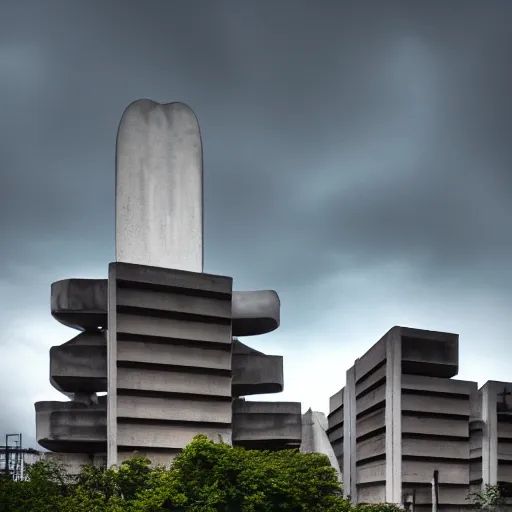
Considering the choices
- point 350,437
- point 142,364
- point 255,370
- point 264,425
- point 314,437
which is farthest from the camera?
point 314,437

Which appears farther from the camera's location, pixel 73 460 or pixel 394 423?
pixel 394 423

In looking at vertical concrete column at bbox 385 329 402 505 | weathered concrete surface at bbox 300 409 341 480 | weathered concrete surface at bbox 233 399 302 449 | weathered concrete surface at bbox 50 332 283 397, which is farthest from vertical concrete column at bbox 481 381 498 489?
weathered concrete surface at bbox 50 332 283 397

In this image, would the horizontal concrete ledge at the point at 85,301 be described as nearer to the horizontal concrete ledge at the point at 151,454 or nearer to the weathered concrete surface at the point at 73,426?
the weathered concrete surface at the point at 73,426

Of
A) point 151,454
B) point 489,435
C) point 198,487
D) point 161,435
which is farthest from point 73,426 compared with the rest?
point 489,435

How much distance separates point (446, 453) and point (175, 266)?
625 inches

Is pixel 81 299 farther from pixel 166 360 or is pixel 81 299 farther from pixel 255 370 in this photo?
pixel 255 370

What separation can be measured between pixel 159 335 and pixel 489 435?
23.8 meters

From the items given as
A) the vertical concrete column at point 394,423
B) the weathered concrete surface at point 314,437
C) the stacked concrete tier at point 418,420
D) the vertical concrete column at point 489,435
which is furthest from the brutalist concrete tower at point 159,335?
the vertical concrete column at point 489,435

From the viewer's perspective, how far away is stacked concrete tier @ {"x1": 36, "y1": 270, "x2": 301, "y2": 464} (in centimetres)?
3928

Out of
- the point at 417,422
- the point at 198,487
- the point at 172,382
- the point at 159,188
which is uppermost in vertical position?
the point at 159,188

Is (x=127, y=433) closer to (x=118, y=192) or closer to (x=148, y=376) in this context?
(x=148, y=376)

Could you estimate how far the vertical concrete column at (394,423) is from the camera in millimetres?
43938

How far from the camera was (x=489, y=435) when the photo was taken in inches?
2147

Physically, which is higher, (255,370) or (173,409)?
(255,370)
